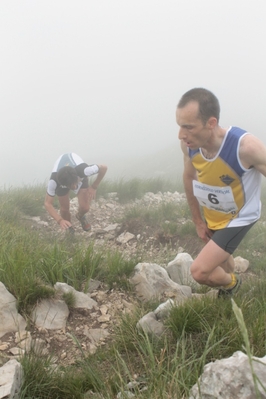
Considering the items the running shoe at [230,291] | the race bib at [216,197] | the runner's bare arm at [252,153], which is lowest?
the running shoe at [230,291]

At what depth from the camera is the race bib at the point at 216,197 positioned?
3.89m

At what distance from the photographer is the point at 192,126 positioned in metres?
3.65

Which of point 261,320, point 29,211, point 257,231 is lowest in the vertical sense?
point 257,231

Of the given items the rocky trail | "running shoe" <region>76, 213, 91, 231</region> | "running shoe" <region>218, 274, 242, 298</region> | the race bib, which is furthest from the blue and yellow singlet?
"running shoe" <region>76, 213, 91, 231</region>

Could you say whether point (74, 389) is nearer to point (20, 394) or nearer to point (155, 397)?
point (20, 394)

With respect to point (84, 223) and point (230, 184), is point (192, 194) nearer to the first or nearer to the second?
point (230, 184)

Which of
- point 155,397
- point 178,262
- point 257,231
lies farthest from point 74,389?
point 257,231

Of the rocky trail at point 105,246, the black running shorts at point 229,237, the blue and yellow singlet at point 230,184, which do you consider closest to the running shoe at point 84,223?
the rocky trail at point 105,246

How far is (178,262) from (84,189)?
4.38 metres

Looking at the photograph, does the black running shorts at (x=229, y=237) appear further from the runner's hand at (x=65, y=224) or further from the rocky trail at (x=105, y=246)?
the runner's hand at (x=65, y=224)

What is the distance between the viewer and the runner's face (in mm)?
3625

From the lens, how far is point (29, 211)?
358 inches

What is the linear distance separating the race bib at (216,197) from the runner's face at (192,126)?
54 centimetres

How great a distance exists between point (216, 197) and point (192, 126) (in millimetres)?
842
